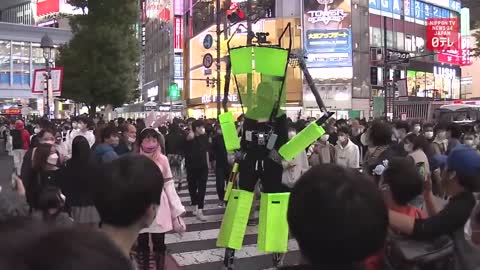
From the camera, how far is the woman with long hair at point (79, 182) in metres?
5.81

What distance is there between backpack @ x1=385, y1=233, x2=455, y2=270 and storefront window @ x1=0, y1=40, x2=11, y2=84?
6121 centimetres

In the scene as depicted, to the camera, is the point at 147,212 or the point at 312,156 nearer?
the point at 147,212

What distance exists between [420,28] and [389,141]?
54540mm

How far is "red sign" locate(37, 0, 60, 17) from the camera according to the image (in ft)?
275

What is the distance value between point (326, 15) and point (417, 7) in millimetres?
16561

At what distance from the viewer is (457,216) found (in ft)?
9.30

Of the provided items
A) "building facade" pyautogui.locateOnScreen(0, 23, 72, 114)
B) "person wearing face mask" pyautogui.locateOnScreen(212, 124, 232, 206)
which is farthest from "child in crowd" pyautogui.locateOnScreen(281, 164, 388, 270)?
"building facade" pyautogui.locateOnScreen(0, 23, 72, 114)

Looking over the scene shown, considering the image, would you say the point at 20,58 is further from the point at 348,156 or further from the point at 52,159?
the point at 52,159

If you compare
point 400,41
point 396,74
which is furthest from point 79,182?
point 400,41

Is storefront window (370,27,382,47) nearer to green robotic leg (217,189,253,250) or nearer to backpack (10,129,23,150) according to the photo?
backpack (10,129,23,150)

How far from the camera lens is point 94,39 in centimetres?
2902

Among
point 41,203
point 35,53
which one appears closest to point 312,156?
point 41,203

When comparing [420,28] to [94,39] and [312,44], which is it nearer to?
[312,44]

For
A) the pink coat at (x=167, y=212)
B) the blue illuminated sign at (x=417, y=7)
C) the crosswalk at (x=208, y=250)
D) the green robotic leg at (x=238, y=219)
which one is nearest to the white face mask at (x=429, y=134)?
the crosswalk at (x=208, y=250)
